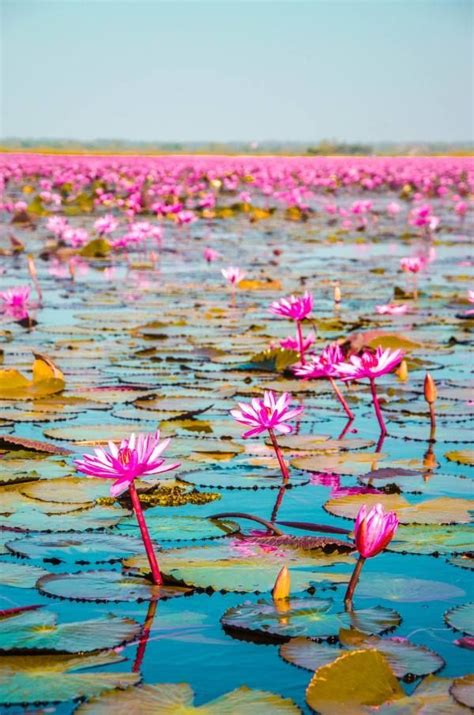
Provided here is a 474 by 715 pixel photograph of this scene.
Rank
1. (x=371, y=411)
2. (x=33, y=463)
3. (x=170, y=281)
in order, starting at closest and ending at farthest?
1. (x=33, y=463)
2. (x=371, y=411)
3. (x=170, y=281)

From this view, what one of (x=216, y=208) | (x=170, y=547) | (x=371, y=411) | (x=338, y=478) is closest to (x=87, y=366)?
(x=371, y=411)

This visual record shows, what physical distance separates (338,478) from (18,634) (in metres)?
1.29

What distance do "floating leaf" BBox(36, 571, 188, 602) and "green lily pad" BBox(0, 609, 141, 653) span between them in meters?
0.09

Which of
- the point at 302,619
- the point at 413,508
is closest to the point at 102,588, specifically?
the point at 302,619

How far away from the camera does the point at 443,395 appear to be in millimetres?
4047

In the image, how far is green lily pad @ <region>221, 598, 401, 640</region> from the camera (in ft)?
6.33

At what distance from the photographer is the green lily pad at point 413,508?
8.46 feet

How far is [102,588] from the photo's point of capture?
2137 millimetres

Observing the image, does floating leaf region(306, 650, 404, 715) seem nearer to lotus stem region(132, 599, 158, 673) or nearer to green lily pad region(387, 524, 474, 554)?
lotus stem region(132, 599, 158, 673)

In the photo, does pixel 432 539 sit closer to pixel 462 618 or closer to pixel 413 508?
pixel 413 508

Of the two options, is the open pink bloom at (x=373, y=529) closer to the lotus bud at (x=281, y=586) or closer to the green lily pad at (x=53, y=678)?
the lotus bud at (x=281, y=586)

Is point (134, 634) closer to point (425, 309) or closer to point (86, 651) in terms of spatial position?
point (86, 651)

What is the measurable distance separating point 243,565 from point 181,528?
31 centimetres

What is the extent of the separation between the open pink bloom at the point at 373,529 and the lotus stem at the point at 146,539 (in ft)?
1.25
